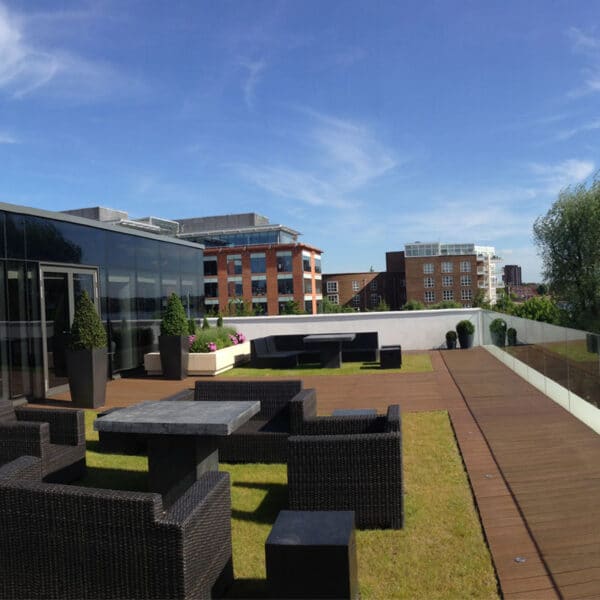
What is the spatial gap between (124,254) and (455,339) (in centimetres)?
1036

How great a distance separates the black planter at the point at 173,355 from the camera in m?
12.4

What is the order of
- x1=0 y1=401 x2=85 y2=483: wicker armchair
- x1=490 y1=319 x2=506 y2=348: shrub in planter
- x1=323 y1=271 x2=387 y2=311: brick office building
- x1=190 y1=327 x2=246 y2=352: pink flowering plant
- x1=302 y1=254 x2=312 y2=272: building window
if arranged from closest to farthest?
x1=0 y1=401 x2=85 y2=483: wicker armchair
x1=490 y1=319 x2=506 y2=348: shrub in planter
x1=190 y1=327 x2=246 y2=352: pink flowering plant
x1=302 y1=254 x2=312 y2=272: building window
x1=323 y1=271 x2=387 y2=311: brick office building

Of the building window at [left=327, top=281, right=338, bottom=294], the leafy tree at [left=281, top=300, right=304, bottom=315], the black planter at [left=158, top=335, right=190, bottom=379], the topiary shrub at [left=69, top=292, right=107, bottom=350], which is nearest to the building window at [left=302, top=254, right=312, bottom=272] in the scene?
the leafy tree at [left=281, top=300, right=304, bottom=315]

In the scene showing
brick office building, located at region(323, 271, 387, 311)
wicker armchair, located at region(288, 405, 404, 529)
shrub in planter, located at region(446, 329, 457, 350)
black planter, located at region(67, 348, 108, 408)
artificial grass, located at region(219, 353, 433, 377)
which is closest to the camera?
wicker armchair, located at region(288, 405, 404, 529)

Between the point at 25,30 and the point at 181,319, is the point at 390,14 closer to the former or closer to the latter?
the point at 25,30

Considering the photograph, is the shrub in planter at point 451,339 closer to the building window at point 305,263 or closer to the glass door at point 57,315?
the glass door at point 57,315

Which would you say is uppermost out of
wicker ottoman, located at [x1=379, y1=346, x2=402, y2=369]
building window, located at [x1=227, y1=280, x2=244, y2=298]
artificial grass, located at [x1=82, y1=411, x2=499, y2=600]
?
building window, located at [x1=227, y1=280, x2=244, y2=298]

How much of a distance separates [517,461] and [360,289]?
98.4m

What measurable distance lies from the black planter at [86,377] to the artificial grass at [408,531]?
3010mm

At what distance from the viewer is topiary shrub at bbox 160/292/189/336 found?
40.2ft

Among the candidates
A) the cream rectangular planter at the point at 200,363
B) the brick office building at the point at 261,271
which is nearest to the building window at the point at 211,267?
the brick office building at the point at 261,271

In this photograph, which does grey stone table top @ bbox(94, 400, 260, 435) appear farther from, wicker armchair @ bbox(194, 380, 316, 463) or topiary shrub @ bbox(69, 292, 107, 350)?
topiary shrub @ bbox(69, 292, 107, 350)

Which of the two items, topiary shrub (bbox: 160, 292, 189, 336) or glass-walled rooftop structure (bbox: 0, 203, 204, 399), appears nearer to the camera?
glass-walled rooftop structure (bbox: 0, 203, 204, 399)

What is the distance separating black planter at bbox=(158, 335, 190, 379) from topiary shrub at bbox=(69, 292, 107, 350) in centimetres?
302
